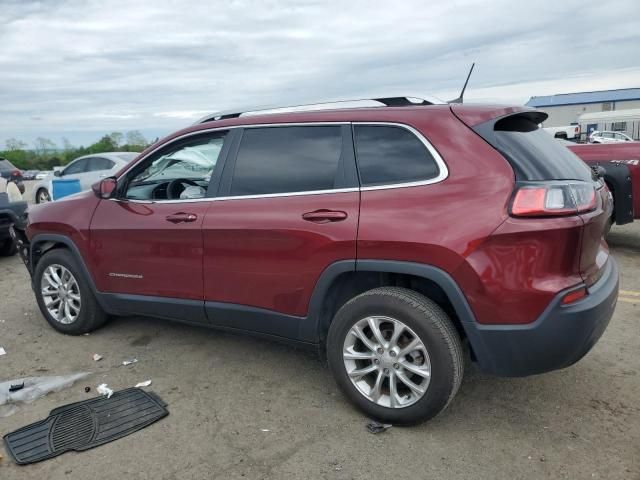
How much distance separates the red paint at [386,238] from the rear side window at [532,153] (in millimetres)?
67

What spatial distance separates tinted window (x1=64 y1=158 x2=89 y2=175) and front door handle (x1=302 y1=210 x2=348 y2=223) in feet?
38.3

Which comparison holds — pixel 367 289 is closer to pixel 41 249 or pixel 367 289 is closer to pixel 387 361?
pixel 387 361

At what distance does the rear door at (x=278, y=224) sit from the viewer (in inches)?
122

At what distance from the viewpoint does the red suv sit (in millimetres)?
2650

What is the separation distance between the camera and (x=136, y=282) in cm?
406

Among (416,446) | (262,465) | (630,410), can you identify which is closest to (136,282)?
(262,465)

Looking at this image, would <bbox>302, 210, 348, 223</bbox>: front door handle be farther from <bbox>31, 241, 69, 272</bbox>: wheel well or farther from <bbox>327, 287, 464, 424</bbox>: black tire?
<bbox>31, 241, 69, 272</bbox>: wheel well

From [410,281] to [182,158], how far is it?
85.8 inches

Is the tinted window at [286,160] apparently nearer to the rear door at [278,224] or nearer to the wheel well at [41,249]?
the rear door at [278,224]

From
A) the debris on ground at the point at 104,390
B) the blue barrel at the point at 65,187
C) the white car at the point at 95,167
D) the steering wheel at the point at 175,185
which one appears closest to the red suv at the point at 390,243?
the steering wheel at the point at 175,185

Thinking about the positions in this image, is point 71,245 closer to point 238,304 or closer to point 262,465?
point 238,304

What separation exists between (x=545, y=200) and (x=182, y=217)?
2288 millimetres

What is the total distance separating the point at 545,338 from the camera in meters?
2.65

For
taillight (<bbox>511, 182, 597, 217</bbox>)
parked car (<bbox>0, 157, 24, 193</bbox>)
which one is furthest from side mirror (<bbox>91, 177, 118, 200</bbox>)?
parked car (<bbox>0, 157, 24, 193</bbox>)
